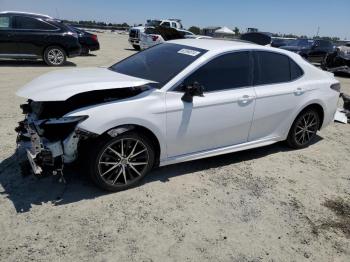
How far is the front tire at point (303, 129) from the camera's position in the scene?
19.5ft

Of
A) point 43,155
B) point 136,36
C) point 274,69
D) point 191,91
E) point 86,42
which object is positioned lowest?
point 136,36

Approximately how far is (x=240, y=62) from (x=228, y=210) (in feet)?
6.60

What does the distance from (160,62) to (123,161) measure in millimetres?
1481

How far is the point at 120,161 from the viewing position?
14.0 feet

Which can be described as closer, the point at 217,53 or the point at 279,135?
the point at 217,53

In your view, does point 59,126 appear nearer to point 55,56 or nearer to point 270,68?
point 270,68

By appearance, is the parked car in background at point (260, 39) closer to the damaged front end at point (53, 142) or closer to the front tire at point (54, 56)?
the damaged front end at point (53, 142)

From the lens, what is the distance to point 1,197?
408 centimetres

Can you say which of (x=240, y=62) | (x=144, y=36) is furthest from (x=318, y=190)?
(x=144, y=36)

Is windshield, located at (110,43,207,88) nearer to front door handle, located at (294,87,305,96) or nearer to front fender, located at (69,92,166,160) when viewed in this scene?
front fender, located at (69,92,166,160)

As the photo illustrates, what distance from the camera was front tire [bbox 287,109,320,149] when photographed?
5945 mm

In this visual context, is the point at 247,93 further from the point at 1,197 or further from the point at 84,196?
the point at 1,197

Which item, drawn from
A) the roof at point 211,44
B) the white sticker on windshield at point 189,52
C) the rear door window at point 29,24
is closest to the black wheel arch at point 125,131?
the white sticker on windshield at point 189,52

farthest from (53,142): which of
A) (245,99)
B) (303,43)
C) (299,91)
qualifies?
(303,43)
